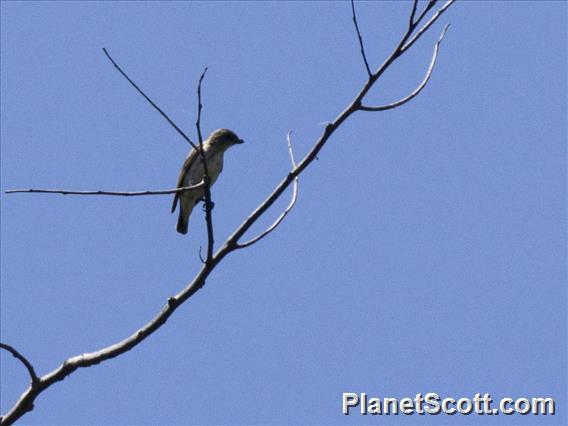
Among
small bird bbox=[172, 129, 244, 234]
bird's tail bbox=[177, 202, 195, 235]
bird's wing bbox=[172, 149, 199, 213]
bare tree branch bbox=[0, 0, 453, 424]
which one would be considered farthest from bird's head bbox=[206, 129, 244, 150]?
bare tree branch bbox=[0, 0, 453, 424]

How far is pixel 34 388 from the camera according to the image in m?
4.05

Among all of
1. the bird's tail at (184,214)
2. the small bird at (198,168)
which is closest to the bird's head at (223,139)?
the small bird at (198,168)

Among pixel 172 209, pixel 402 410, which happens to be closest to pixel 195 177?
pixel 172 209

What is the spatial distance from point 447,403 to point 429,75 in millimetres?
3610

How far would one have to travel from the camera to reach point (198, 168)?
32.7 ft

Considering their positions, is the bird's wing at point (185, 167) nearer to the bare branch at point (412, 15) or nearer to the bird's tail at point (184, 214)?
the bird's tail at point (184, 214)

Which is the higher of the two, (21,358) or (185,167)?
(185,167)

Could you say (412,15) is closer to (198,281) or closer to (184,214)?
(198,281)

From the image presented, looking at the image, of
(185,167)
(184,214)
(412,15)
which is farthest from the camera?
(184,214)

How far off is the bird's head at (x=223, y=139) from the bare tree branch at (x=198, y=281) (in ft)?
18.6

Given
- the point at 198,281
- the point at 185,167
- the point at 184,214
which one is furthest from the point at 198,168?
the point at 198,281

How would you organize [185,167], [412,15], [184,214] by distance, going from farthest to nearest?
[184,214], [185,167], [412,15]

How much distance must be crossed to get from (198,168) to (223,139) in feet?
1.38

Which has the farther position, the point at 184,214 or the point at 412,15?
the point at 184,214
